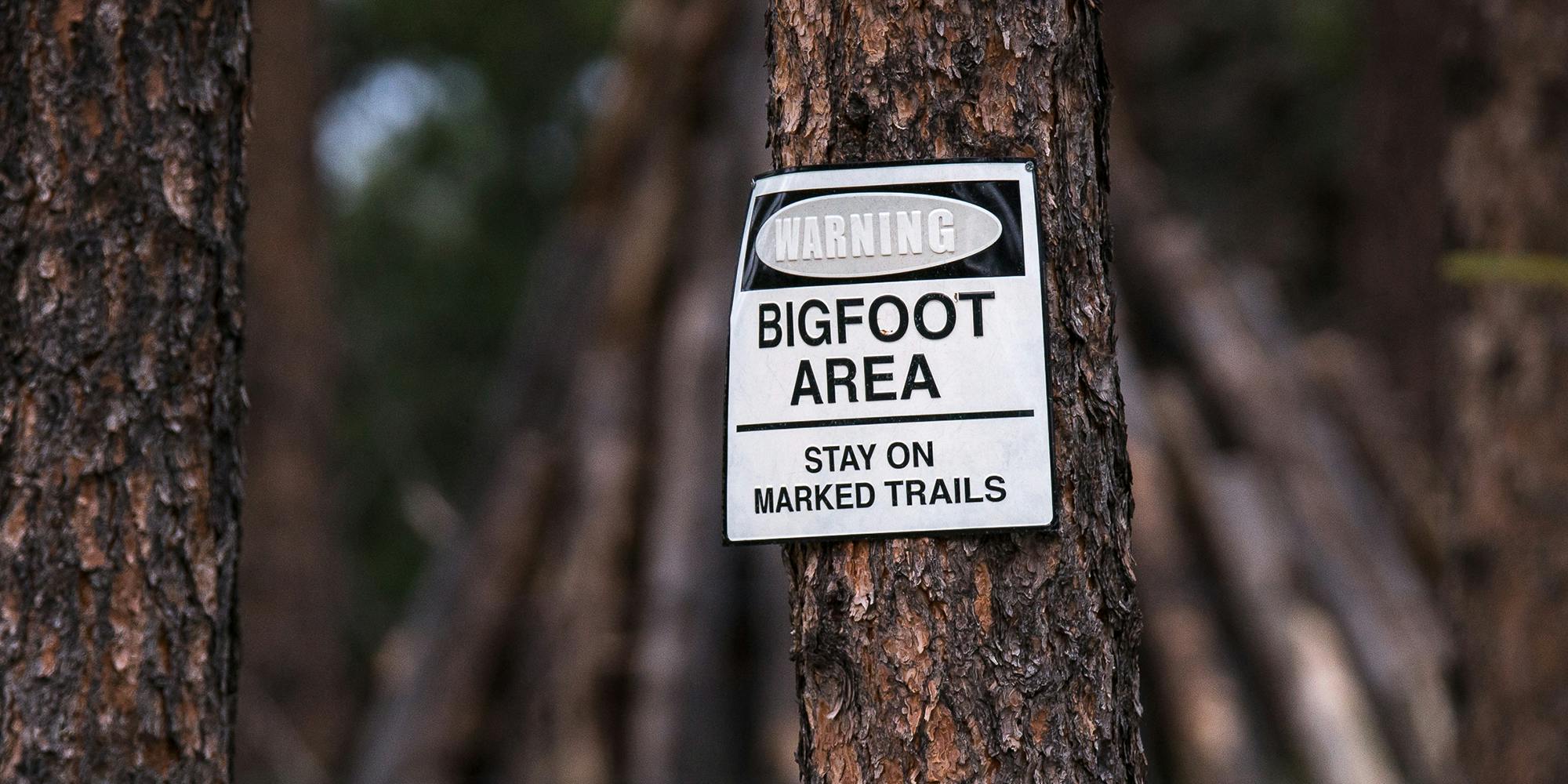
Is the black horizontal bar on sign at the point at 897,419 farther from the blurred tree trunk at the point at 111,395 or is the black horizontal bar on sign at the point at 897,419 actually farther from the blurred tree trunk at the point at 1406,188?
the blurred tree trunk at the point at 1406,188

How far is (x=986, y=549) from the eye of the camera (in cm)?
153

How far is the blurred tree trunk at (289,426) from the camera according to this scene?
287 inches

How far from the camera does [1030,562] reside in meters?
1.53

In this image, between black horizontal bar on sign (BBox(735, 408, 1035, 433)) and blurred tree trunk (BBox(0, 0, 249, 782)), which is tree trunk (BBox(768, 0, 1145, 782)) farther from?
blurred tree trunk (BBox(0, 0, 249, 782))

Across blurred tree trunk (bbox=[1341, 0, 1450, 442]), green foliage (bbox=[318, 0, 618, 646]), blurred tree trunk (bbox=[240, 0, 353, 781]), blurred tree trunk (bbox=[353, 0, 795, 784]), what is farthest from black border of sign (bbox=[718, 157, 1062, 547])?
green foliage (bbox=[318, 0, 618, 646])

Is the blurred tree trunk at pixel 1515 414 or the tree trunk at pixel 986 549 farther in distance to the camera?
the blurred tree trunk at pixel 1515 414

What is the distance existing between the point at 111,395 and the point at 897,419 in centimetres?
106

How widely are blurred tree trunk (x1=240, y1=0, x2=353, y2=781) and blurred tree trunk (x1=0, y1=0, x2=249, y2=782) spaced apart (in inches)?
211

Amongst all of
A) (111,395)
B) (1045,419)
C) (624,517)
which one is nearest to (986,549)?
(1045,419)

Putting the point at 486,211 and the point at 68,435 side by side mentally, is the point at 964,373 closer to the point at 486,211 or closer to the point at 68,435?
the point at 68,435

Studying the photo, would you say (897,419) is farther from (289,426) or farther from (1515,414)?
(289,426)

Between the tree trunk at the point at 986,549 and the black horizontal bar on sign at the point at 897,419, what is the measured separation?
0.06m

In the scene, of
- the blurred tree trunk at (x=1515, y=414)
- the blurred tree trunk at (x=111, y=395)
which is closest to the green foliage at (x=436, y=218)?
the blurred tree trunk at (x=1515, y=414)

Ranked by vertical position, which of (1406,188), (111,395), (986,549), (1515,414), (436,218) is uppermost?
(436,218)
